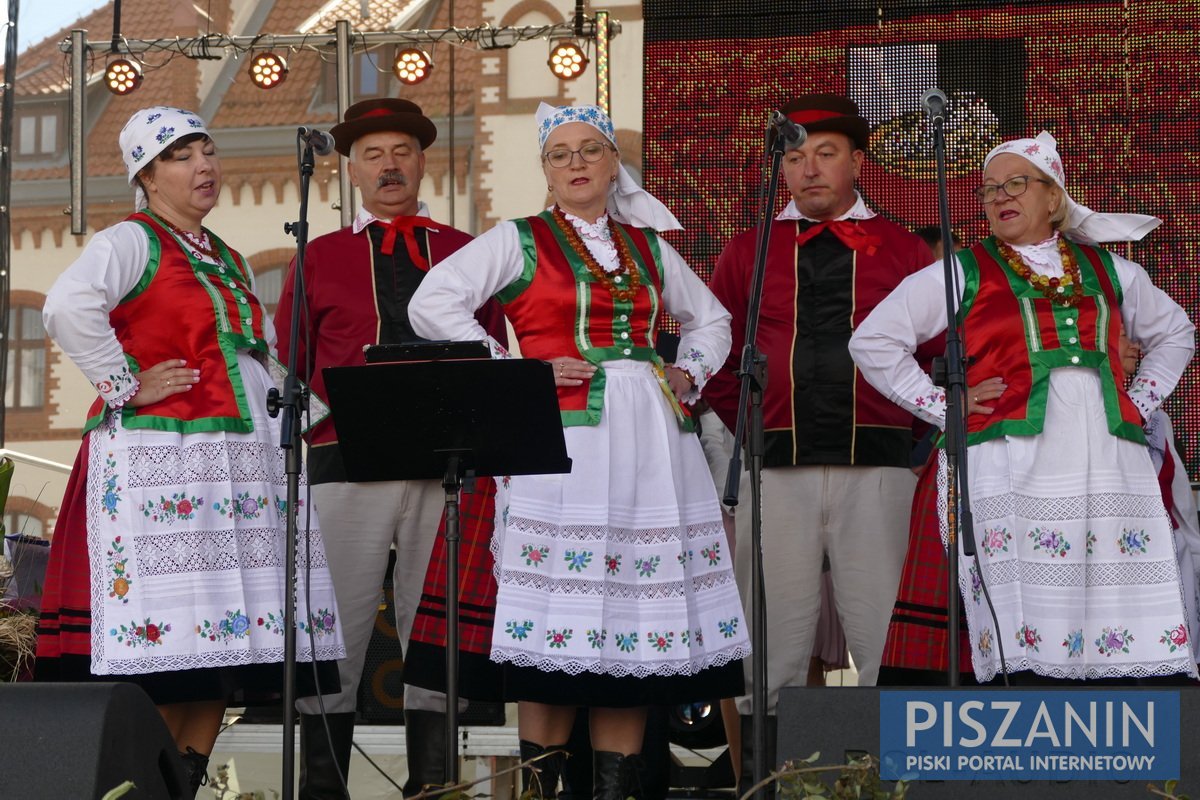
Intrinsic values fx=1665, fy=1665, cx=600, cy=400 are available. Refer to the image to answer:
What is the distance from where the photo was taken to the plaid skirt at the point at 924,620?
4.24 metres

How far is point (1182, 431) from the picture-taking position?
249 inches

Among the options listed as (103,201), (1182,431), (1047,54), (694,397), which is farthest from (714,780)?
(103,201)

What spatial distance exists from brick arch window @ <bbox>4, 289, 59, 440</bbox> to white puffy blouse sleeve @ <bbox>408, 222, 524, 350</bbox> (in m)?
12.9

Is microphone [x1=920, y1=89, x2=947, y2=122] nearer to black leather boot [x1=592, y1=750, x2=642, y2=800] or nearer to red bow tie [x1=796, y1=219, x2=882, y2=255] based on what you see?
red bow tie [x1=796, y1=219, x2=882, y2=255]

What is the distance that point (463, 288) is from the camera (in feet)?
13.5

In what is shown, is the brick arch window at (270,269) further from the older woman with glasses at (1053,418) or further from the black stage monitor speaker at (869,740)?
the black stage monitor speaker at (869,740)

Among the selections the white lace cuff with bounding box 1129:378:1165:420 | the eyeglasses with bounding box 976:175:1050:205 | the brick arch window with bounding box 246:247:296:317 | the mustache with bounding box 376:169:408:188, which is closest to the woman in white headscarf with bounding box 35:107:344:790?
the mustache with bounding box 376:169:408:188

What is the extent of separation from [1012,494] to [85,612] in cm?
225

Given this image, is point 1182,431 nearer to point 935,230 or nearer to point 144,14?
point 935,230

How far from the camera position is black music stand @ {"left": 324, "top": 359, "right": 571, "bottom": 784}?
3449 millimetres

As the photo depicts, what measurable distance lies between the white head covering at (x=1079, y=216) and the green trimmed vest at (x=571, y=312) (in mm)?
1053

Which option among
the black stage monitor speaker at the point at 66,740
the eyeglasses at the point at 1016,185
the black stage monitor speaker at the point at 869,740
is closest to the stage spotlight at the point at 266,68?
the eyeglasses at the point at 1016,185

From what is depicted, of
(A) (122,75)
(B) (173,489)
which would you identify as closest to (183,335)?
(B) (173,489)

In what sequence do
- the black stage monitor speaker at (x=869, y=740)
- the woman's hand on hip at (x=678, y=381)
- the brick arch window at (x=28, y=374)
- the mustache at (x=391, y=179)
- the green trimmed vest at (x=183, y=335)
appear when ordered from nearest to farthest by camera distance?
1. the black stage monitor speaker at (x=869, y=740)
2. the green trimmed vest at (x=183, y=335)
3. the woman's hand on hip at (x=678, y=381)
4. the mustache at (x=391, y=179)
5. the brick arch window at (x=28, y=374)
